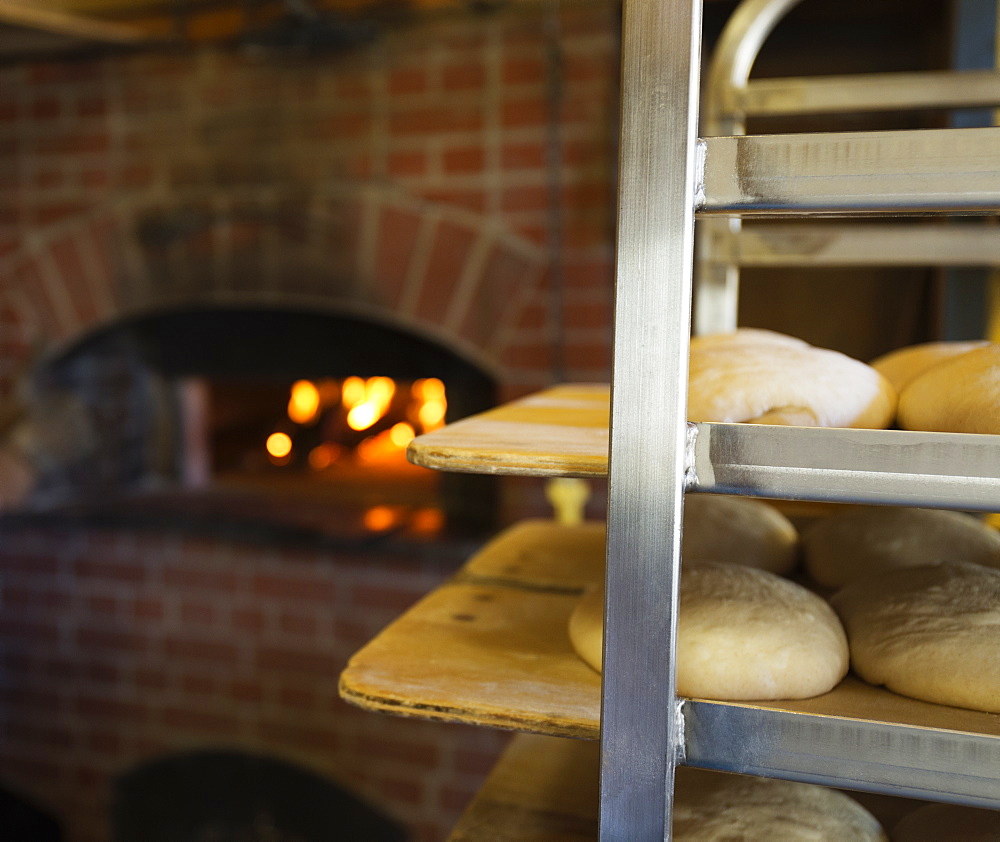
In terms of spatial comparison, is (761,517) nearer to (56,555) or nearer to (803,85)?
(803,85)

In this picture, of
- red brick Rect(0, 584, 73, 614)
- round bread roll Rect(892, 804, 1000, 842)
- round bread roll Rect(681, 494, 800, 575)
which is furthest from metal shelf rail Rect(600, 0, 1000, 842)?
red brick Rect(0, 584, 73, 614)

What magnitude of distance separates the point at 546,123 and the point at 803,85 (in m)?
0.81

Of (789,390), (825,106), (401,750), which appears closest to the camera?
(789,390)

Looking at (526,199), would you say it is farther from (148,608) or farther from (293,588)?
(148,608)

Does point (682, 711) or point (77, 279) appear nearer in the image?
point (682, 711)

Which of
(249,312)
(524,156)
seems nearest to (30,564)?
(249,312)

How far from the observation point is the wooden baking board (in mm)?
599

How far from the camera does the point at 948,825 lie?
0.77 m

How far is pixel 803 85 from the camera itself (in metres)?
1.06

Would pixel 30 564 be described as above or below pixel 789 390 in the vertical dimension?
below

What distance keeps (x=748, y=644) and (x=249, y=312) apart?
1.82 m

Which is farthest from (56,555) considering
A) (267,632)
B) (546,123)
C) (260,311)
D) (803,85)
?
(803,85)

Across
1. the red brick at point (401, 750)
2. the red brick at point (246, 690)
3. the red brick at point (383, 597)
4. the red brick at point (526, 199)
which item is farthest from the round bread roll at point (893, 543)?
the red brick at point (246, 690)

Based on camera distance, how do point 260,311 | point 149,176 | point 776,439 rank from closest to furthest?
point 776,439
point 149,176
point 260,311
